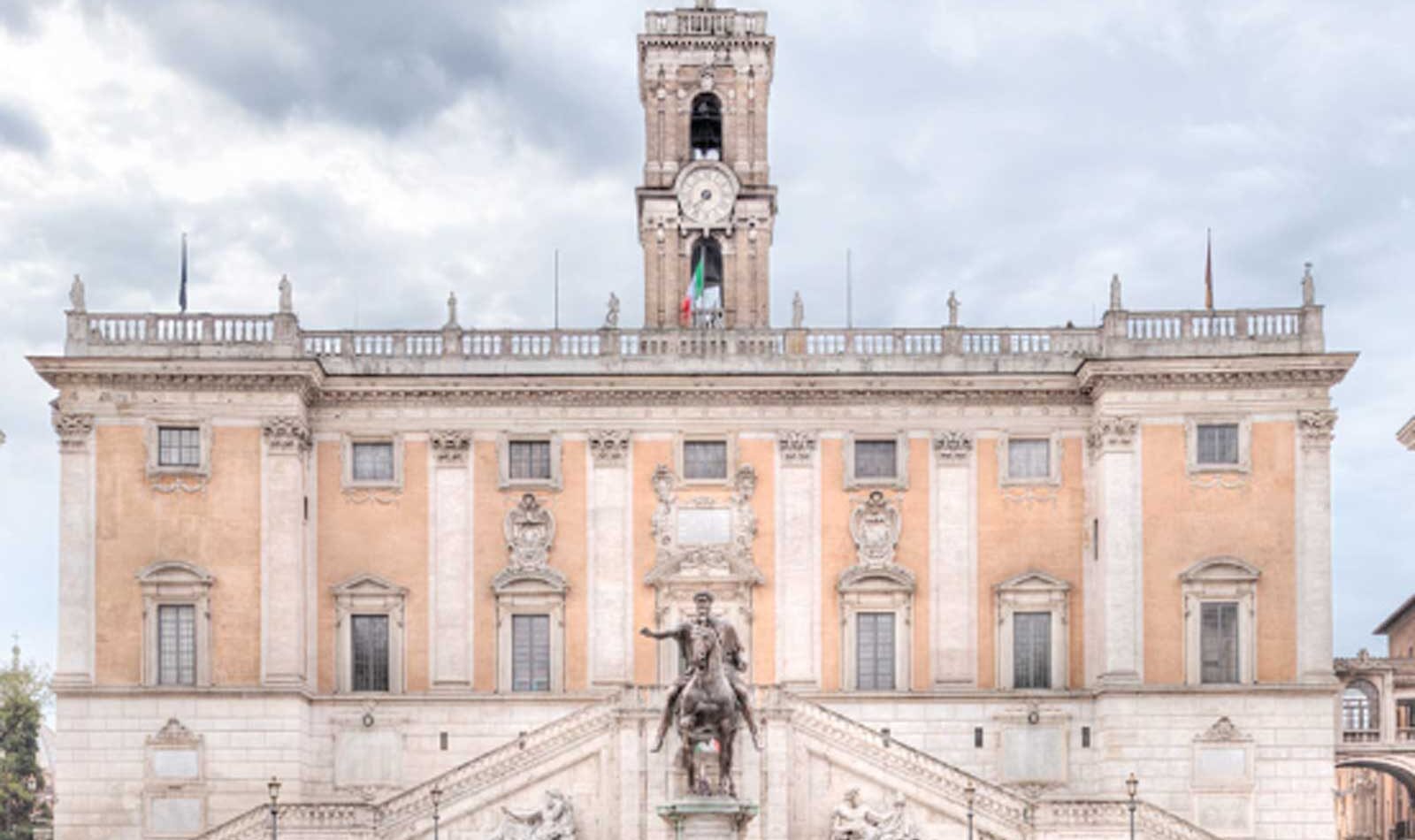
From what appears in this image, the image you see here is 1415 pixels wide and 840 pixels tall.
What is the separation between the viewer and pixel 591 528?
55812 mm

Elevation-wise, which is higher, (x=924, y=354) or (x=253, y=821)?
(x=924, y=354)

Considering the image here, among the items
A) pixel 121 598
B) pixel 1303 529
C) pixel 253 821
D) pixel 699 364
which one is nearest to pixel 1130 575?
pixel 1303 529

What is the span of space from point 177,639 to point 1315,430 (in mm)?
30534

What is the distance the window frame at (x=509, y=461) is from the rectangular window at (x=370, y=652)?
495cm

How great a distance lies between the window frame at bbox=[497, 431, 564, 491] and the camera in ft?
184

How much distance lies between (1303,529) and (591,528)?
743 inches

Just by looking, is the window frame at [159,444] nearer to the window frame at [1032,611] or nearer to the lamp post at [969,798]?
the window frame at [1032,611]

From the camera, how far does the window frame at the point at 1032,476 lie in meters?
56.1

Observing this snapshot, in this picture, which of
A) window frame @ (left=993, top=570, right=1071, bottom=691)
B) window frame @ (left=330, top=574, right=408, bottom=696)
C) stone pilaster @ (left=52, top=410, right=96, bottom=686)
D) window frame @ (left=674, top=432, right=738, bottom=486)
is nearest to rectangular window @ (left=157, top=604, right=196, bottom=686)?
stone pilaster @ (left=52, top=410, right=96, bottom=686)

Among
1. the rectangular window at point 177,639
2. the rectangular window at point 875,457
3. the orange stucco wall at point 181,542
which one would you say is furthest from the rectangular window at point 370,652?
the rectangular window at point 875,457

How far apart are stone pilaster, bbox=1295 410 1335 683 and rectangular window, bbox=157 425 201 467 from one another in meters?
29.2

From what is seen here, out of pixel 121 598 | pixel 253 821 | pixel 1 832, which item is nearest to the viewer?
pixel 253 821

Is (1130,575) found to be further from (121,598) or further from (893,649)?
(121,598)

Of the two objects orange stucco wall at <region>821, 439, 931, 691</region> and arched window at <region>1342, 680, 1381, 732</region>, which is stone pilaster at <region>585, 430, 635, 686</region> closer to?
orange stucco wall at <region>821, 439, 931, 691</region>
